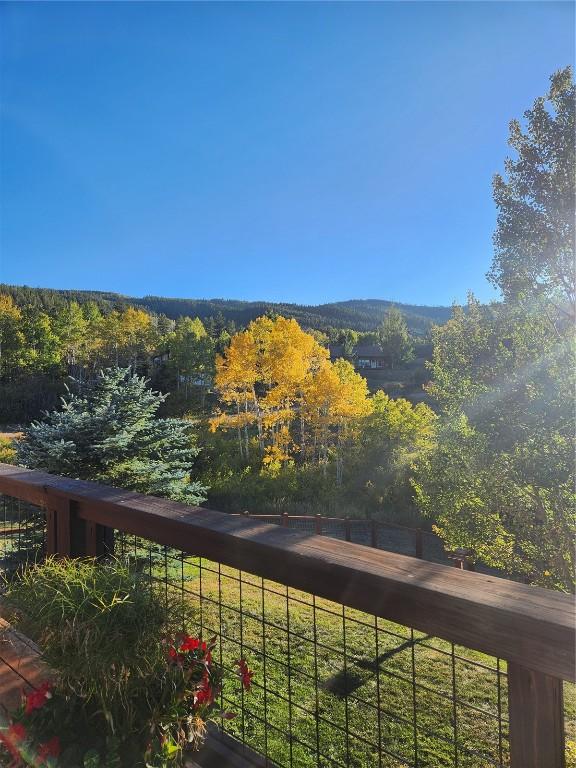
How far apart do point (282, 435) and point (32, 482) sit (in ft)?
51.3

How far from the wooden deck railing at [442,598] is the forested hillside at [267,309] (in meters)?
58.4

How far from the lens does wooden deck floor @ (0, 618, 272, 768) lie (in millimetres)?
1174

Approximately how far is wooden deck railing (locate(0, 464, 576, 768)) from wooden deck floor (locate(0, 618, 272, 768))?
48 centimetres

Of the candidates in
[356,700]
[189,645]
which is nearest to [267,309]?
[356,700]

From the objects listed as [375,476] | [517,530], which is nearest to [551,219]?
[517,530]

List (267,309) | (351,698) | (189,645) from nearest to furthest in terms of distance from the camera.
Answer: (189,645) → (351,698) → (267,309)

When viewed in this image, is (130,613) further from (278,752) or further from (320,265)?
(320,265)

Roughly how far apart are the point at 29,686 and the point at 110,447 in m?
6.18

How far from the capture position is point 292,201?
16.2m

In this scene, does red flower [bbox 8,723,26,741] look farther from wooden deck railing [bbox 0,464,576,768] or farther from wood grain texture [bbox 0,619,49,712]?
wooden deck railing [bbox 0,464,576,768]

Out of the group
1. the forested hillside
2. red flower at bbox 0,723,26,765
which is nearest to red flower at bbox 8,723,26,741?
red flower at bbox 0,723,26,765

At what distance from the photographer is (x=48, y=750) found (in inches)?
40.3

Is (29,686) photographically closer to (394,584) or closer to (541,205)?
(394,584)

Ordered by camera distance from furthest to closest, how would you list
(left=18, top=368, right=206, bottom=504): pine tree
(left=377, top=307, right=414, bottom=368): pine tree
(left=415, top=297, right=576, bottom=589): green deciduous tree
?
(left=377, top=307, right=414, bottom=368): pine tree < (left=18, top=368, right=206, bottom=504): pine tree < (left=415, top=297, right=576, bottom=589): green deciduous tree
